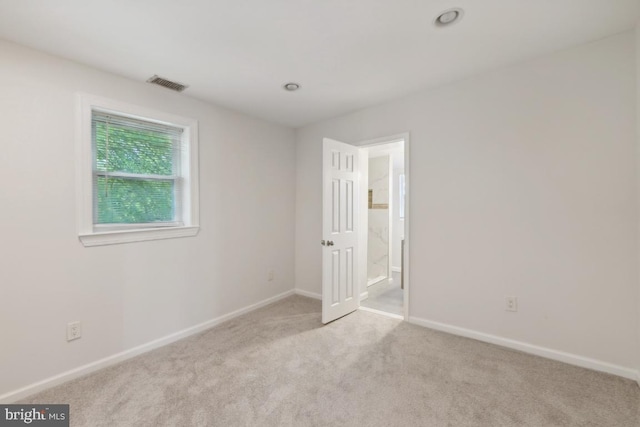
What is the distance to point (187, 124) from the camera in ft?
9.04

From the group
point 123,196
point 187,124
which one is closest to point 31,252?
point 123,196

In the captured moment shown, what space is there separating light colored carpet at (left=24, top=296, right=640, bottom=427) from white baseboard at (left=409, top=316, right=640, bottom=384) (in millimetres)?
64

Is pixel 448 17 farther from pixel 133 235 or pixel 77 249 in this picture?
pixel 77 249

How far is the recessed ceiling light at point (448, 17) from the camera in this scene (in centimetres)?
166

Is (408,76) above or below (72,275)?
above

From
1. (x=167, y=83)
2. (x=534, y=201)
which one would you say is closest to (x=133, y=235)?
(x=167, y=83)

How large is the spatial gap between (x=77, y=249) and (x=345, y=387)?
2.23 metres

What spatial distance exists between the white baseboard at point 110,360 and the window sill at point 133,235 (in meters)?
0.93

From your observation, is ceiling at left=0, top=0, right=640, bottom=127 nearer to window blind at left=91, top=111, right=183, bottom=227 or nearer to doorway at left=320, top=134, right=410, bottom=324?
window blind at left=91, top=111, right=183, bottom=227

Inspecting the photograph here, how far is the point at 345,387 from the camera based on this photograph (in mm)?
1936

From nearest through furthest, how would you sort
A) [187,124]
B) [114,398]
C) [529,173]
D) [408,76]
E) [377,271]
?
[114,398]
[529,173]
[408,76]
[187,124]
[377,271]

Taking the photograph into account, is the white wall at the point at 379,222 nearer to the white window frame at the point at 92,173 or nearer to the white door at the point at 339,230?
the white door at the point at 339,230

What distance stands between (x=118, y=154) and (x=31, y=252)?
3.07 ft

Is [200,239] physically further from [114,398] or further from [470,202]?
[470,202]
